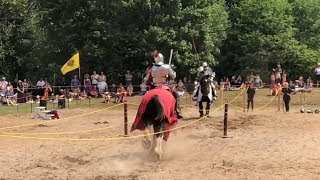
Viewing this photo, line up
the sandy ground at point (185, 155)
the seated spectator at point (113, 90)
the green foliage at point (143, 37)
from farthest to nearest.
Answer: the green foliage at point (143, 37) < the seated spectator at point (113, 90) < the sandy ground at point (185, 155)

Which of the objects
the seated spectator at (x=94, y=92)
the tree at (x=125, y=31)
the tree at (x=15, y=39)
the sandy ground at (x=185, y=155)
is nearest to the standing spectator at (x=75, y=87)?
the seated spectator at (x=94, y=92)

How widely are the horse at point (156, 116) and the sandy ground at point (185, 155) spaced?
354 mm

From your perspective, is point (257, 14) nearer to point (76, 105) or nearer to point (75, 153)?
point (76, 105)

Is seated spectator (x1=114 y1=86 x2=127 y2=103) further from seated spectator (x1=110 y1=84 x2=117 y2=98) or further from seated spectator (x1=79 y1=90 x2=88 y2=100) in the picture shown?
seated spectator (x1=79 y1=90 x2=88 y2=100)

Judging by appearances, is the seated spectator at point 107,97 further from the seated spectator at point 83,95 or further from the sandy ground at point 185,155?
the sandy ground at point 185,155

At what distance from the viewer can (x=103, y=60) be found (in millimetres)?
34719

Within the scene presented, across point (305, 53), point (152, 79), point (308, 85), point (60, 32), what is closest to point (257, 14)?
point (305, 53)

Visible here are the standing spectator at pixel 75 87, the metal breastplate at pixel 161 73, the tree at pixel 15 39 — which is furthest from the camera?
the tree at pixel 15 39

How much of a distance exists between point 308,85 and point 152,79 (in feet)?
67.4

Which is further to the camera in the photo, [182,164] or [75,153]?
[75,153]

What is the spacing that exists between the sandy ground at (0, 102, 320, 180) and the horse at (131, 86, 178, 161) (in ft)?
1.16

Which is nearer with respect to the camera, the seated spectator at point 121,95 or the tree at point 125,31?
the seated spectator at point 121,95

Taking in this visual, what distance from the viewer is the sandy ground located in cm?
981

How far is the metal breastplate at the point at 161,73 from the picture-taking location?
1207 centimetres
